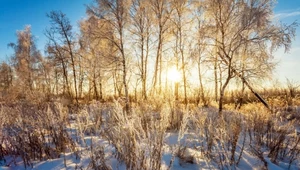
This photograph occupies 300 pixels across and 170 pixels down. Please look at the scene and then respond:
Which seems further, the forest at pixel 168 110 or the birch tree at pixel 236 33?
the birch tree at pixel 236 33

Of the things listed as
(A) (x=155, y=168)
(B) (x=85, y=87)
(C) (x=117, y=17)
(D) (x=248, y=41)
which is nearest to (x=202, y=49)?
(D) (x=248, y=41)

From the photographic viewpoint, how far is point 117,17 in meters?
12.3

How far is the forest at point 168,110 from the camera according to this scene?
3.49 m

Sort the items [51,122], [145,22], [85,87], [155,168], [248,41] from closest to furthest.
A: [155,168], [51,122], [248,41], [145,22], [85,87]

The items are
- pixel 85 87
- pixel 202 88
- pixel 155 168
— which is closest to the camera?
pixel 155 168

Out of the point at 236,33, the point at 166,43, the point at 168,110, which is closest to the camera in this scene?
the point at 168,110

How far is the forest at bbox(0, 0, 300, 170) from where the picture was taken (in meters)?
3.49

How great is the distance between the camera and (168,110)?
3.01 metres

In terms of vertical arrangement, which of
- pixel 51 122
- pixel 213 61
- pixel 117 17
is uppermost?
pixel 117 17

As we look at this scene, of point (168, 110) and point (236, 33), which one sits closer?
point (168, 110)

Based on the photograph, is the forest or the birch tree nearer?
the forest

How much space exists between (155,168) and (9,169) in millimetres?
2426

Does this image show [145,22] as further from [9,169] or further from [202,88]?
[9,169]

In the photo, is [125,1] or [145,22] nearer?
[125,1]
